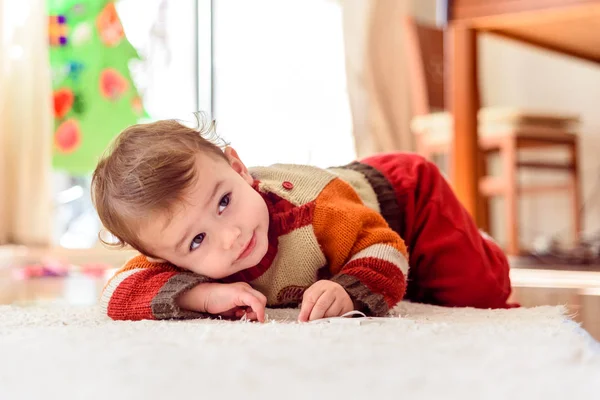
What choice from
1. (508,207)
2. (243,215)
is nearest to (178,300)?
(243,215)

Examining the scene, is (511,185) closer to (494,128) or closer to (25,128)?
(494,128)

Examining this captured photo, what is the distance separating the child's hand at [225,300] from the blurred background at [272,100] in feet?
4.84

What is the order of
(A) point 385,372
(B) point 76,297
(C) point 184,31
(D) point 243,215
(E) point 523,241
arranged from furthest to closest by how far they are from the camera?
1. (E) point 523,241
2. (C) point 184,31
3. (B) point 76,297
4. (D) point 243,215
5. (A) point 385,372

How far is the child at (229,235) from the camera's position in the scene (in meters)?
0.94

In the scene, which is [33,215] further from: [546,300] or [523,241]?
[523,241]

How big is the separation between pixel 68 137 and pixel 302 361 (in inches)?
105

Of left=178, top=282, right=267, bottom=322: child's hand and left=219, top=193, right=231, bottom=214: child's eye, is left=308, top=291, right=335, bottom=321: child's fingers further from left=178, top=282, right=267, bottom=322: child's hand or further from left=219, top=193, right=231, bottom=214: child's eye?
left=219, top=193, right=231, bottom=214: child's eye

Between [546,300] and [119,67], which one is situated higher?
[119,67]

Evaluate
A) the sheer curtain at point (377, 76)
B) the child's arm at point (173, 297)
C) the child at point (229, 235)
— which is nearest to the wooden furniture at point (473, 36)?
the child at point (229, 235)

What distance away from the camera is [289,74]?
3.56 meters

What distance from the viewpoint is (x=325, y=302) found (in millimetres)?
907

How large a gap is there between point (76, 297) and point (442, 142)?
5.95ft

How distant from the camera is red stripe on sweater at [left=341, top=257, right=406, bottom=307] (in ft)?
3.15

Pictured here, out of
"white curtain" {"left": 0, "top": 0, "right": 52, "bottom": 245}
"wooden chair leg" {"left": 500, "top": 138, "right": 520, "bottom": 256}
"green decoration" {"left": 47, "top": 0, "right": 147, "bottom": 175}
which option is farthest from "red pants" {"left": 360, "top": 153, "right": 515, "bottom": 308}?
"green decoration" {"left": 47, "top": 0, "right": 147, "bottom": 175}
